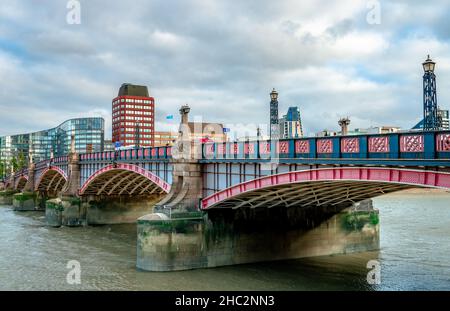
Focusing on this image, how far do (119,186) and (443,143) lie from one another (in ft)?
158

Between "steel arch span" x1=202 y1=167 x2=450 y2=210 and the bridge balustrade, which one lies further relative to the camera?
"steel arch span" x1=202 y1=167 x2=450 y2=210

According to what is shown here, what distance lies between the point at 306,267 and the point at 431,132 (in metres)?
17.5

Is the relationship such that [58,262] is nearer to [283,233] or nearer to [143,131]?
[283,233]

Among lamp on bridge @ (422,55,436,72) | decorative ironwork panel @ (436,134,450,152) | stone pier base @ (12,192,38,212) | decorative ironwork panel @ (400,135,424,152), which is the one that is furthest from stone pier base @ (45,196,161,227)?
decorative ironwork panel @ (436,134,450,152)

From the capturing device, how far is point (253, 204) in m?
33.1

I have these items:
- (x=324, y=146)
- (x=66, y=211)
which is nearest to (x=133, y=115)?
(x=66, y=211)

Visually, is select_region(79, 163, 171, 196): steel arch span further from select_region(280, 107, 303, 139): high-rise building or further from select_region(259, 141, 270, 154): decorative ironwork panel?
select_region(259, 141, 270, 154): decorative ironwork panel

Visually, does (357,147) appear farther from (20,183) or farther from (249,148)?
(20,183)

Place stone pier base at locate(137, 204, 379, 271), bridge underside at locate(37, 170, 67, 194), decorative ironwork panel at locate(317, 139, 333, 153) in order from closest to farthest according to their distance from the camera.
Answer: decorative ironwork panel at locate(317, 139, 333, 153) → stone pier base at locate(137, 204, 379, 271) → bridge underside at locate(37, 170, 67, 194)

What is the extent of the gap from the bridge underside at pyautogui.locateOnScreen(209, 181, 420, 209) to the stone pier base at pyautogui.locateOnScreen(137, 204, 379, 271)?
1.27 metres

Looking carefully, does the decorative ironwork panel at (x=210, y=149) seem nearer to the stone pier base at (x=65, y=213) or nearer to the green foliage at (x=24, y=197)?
the stone pier base at (x=65, y=213)

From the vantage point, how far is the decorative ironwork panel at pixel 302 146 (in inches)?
892

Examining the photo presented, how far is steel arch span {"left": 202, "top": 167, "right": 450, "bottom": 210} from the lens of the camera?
17.8 metres
